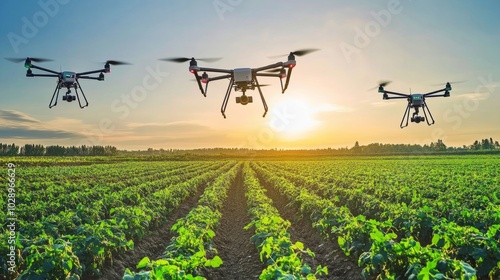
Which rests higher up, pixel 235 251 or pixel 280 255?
pixel 280 255

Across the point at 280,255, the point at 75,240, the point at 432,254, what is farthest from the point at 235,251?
the point at 432,254

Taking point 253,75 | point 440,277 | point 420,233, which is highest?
point 253,75

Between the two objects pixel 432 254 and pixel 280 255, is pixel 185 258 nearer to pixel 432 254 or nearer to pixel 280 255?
pixel 280 255

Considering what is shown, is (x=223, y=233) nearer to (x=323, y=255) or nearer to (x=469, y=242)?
(x=323, y=255)

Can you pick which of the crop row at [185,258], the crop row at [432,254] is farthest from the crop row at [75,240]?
the crop row at [432,254]

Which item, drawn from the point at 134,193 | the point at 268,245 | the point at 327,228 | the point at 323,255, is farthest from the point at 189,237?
the point at 134,193

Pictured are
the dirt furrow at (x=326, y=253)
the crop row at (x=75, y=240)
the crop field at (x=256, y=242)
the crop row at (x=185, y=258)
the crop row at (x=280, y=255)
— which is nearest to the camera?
the crop row at (x=185, y=258)

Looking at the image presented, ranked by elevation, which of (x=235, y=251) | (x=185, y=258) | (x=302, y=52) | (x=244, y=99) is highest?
(x=302, y=52)

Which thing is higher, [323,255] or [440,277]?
[440,277]

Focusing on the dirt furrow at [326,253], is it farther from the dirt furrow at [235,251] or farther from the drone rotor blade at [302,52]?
the drone rotor blade at [302,52]
